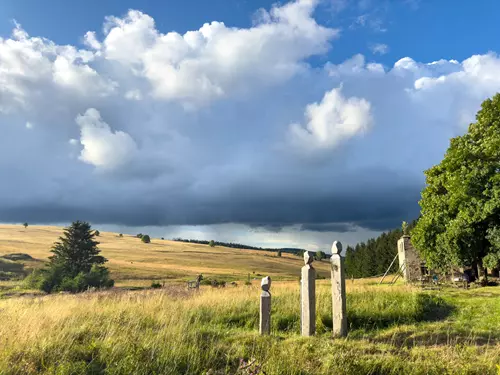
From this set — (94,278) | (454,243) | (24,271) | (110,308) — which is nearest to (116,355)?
(110,308)

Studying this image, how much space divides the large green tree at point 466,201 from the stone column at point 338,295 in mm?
14588

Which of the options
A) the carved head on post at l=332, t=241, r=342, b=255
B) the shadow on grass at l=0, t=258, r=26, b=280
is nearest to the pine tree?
the shadow on grass at l=0, t=258, r=26, b=280

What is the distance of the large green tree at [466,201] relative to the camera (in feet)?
67.1

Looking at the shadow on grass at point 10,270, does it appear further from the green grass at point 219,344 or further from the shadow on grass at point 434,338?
the shadow on grass at point 434,338

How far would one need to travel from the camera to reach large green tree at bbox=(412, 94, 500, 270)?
2045cm

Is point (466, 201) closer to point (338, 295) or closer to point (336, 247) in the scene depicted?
point (336, 247)

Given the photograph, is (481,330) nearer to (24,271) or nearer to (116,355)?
(116,355)

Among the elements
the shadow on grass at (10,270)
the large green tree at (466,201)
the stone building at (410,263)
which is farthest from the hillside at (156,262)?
the large green tree at (466,201)

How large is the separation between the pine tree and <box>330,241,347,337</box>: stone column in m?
52.0

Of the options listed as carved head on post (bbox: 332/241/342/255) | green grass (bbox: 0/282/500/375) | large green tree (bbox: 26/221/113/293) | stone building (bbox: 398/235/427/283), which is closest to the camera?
green grass (bbox: 0/282/500/375)

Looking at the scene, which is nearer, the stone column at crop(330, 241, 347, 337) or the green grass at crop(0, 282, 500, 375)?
the green grass at crop(0, 282, 500, 375)

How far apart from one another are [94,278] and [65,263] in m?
11.8

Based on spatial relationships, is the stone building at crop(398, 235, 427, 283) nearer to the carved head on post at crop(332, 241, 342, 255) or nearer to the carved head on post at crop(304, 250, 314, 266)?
the carved head on post at crop(332, 241, 342, 255)

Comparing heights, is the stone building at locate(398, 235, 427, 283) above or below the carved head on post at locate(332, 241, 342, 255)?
below
